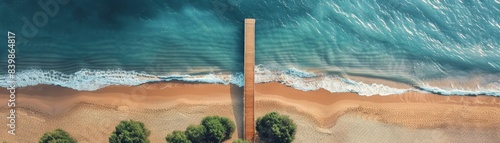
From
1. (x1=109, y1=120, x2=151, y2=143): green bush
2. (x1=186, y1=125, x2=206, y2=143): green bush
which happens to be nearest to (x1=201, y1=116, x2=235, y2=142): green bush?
(x1=186, y1=125, x2=206, y2=143): green bush

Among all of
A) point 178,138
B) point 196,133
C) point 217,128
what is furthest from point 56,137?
point 217,128

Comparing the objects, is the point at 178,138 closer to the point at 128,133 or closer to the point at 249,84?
the point at 128,133

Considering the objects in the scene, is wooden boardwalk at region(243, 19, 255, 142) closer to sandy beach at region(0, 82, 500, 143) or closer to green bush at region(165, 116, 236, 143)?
sandy beach at region(0, 82, 500, 143)

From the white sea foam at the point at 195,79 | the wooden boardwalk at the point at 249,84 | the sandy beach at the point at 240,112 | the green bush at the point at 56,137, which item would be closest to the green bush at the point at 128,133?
the sandy beach at the point at 240,112

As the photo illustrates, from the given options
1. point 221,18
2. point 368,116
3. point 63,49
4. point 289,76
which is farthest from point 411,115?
point 63,49

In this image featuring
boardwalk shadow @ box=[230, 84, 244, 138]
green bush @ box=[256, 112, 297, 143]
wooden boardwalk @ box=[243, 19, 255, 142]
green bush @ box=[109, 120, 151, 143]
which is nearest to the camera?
green bush @ box=[109, 120, 151, 143]

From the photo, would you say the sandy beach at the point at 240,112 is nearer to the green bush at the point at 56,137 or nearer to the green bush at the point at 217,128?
the green bush at the point at 217,128

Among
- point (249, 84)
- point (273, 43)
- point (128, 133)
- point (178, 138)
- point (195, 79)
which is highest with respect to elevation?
point (273, 43)
